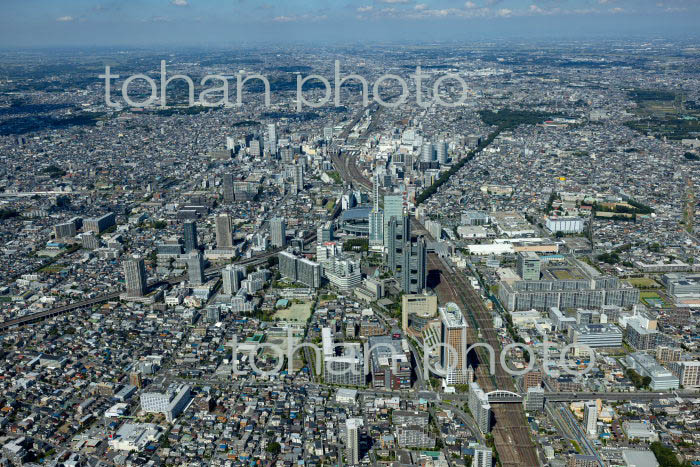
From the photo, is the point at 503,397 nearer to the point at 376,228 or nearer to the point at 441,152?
the point at 376,228

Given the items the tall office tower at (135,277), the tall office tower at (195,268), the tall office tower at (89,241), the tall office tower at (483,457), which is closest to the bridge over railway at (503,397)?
the tall office tower at (483,457)

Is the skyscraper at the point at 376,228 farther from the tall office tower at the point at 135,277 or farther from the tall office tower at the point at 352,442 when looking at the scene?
the tall office tower at the point at 352,442

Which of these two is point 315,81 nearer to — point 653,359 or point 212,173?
point 212,173

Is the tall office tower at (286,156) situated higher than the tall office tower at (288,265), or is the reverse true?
the tall office tower at (286,156)

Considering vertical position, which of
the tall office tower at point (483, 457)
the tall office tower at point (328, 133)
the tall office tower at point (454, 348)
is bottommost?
the tall office tower at point (483, 457)

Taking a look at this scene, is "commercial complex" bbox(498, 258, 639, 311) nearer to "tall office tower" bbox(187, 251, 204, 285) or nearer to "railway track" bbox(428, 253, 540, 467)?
"railway track" bbox(428, 253, 540, 467)
